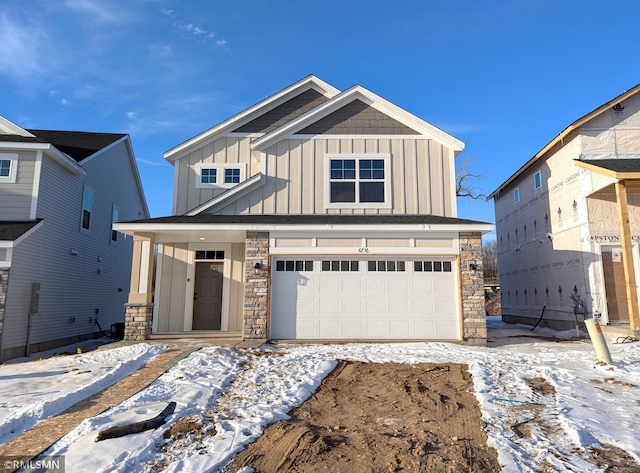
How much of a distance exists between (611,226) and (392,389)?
34.3ft

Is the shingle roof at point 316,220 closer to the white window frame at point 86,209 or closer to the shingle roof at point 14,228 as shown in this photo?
the shingle roof at point 14,228

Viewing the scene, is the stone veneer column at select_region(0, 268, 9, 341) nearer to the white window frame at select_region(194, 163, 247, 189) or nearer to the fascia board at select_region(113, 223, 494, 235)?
the fascia board at select_region(113, 223, 494, 235)

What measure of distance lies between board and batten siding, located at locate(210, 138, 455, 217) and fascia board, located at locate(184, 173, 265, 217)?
0.21 m

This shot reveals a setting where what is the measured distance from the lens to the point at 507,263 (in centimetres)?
1934

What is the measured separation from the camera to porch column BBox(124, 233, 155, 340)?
407 inches

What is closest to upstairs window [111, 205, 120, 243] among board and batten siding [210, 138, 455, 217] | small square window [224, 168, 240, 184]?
small square window [224, 168, 240, 184]

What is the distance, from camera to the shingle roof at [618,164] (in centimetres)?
1127

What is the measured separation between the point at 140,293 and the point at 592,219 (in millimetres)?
13178

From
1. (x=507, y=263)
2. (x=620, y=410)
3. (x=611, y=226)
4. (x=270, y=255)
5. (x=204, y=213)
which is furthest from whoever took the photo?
(x=507, y=263)

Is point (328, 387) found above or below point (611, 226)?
below

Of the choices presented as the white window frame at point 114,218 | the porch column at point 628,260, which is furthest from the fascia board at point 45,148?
the porch column at point 628,260

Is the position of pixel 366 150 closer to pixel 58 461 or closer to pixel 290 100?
pixel 290 100

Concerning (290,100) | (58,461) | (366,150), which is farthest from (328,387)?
(290,100)

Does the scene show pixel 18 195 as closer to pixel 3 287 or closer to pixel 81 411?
pixel 3 287
